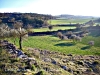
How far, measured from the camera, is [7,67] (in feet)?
112

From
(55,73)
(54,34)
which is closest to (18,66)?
(55,73)

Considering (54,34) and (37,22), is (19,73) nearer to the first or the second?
(54,34)

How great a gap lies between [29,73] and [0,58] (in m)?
8.90

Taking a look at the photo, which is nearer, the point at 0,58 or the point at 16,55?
the point at 0,58

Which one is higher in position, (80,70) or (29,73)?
(29,73)

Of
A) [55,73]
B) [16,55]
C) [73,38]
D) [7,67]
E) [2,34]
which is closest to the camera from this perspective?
[7,67]

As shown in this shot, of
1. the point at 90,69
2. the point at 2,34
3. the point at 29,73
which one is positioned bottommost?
the point at 90,69

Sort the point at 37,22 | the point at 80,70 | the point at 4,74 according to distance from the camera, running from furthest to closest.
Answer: the point at 37,22 < the point at 80,70 < the point at 4,74

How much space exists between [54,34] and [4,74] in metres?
101

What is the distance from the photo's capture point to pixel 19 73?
32.2 meters

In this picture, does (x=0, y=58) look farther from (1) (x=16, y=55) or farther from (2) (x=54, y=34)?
(2) (x=54, y=34)

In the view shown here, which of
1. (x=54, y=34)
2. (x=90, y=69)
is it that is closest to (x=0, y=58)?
(x=90, y=69)

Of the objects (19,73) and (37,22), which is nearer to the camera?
(19,73)

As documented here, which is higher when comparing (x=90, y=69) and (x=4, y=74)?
(x=4, y=74)
